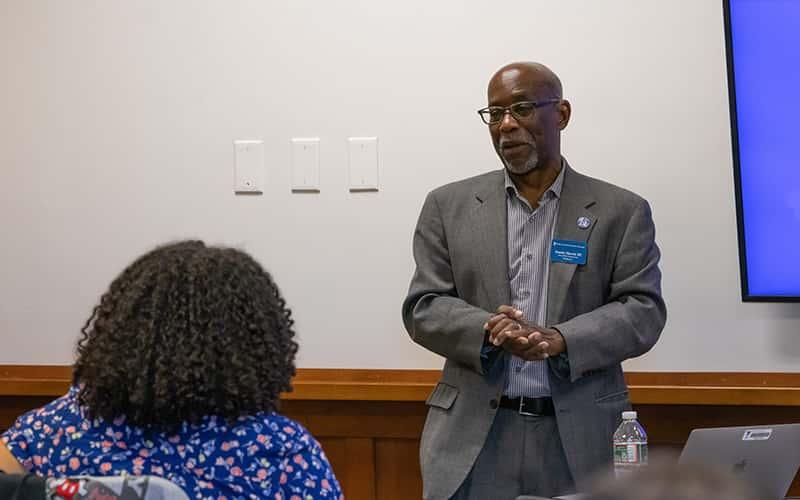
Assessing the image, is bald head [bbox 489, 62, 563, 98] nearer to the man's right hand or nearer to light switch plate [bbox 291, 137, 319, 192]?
the man's right hand

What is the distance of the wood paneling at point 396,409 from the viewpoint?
3463 millimetres

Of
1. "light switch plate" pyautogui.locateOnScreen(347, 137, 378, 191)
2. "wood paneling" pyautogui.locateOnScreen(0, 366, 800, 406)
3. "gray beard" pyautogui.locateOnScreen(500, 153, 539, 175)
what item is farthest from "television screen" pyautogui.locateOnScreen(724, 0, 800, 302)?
"light switch plate" pyautogui.locateOnScreen(347, 137, 378, 191)

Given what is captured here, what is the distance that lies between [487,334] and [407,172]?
1.06 meters

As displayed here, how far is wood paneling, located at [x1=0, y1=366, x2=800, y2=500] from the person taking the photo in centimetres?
346

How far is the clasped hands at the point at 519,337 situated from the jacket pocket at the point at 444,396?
0.26m

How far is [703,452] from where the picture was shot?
227 centimetres

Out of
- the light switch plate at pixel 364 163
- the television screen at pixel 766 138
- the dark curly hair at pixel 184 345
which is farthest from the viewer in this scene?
the light switch plate at pixel 364 163

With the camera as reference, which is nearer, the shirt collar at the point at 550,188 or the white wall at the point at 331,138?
the shirt collar at the point at 550,188

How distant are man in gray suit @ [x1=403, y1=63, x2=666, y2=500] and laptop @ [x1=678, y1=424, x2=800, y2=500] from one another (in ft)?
1.73

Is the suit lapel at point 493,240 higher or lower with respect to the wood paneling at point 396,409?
higher

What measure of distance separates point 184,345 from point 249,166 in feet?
7.00

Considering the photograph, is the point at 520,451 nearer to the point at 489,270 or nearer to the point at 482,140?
the point at 489,270

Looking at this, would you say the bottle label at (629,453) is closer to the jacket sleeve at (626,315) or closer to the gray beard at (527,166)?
the jacket sleeve at (626,315)

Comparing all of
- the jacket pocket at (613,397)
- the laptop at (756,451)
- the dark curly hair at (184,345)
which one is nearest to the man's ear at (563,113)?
the jacket pocket at (613,397)
